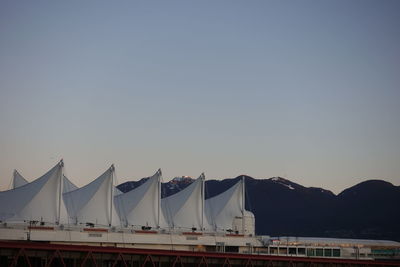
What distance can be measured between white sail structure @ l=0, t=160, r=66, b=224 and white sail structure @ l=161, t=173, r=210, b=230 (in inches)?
→ 822

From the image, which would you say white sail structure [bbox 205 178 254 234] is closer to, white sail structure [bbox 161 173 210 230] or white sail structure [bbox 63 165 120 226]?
white sail structure [bbox 161 173 210 230]

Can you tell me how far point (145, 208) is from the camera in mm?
101562

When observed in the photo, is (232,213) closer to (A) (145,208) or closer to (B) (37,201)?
(A) (145,208)

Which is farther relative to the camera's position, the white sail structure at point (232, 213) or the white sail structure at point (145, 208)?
the white sail structure at point (232, 213)

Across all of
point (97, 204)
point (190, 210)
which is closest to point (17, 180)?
point (97, 204)

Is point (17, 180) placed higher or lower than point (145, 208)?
higher

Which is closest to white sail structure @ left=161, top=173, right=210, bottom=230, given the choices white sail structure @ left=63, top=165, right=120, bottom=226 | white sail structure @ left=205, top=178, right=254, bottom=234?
white sail structure @ left=205, top=178, right=254, bottom=234

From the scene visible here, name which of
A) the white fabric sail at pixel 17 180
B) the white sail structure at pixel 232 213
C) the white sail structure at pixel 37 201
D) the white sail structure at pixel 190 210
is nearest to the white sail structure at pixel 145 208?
the white sail structure at pixel 190 210

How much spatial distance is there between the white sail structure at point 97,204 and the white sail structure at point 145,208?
4.25m

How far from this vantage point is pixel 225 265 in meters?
72.0

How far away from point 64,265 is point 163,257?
11.6 metres

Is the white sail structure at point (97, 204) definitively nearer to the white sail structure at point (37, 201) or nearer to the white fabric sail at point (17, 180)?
the white sail structure at point (37, 201)

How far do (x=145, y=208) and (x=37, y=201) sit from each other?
59.5 feet

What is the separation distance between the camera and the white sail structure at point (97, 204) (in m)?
95.2
